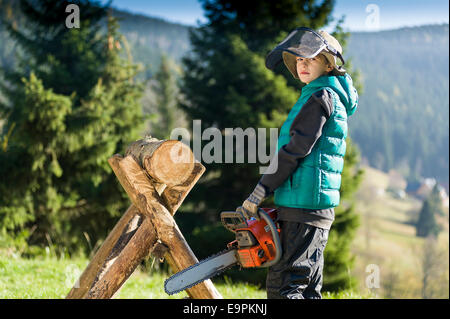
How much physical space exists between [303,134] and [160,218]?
42.3 inches

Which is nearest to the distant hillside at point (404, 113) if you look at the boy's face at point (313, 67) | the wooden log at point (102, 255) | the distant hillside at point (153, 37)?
the distant hillside at point (153, 37)

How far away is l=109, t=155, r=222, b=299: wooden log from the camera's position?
2.85m

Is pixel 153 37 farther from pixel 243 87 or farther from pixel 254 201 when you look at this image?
pixel 254 201

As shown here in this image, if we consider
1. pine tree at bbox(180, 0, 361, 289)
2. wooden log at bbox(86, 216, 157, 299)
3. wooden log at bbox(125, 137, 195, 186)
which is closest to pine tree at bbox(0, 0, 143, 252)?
pine tree at bbox(180, 0, 361, 289)

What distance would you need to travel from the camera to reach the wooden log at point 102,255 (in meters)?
3.00

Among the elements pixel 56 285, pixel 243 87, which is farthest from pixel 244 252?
pixel 243 87

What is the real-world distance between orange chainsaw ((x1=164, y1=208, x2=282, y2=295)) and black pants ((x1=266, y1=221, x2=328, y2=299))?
6 cm

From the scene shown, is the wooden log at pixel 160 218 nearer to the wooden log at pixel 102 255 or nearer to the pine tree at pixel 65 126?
the wooden log at pixel 102 255

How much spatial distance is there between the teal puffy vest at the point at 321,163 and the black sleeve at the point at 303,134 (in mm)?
60

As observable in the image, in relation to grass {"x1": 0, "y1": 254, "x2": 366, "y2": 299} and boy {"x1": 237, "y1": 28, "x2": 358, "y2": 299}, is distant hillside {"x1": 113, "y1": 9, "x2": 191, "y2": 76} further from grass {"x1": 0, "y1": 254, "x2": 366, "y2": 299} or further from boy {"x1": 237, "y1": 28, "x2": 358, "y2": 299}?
boy {"x1": 237, "y1": 28, "x2": 358, "y2": 299}

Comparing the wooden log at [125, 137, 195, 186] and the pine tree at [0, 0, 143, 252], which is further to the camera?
the pine tree at [0, 0, 143, 252]

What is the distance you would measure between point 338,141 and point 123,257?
1510 millimetres
